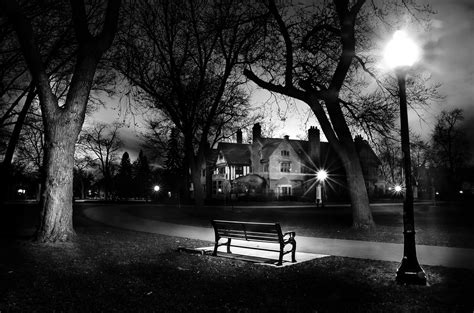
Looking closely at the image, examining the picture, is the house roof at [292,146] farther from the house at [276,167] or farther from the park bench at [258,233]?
the park bench at [258,233]

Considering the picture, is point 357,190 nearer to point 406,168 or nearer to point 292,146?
point 406,168

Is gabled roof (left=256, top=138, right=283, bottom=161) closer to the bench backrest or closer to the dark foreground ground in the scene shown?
the bench backrest

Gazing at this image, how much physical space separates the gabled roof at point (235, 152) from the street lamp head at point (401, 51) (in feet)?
178

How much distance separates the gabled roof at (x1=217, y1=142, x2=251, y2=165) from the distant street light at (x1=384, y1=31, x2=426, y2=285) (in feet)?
178

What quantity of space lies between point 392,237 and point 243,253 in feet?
20.7

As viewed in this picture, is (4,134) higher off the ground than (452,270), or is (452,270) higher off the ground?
(4,134)

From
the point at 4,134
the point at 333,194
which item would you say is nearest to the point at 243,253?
the point at 4,134

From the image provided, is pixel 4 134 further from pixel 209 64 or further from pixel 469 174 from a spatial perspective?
pixel 469 174

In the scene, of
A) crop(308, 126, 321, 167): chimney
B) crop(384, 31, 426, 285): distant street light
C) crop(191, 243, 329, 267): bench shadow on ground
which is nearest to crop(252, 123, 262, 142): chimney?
crop(308, 126, 321, 167): chimney

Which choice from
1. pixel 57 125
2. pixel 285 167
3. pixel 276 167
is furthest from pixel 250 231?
pixel 285 167

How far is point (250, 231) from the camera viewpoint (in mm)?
9367

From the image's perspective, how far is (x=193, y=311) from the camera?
5.37 metres

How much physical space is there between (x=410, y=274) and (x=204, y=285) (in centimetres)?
368

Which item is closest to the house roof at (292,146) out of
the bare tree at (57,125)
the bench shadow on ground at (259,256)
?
the bare tree at (57,125)
